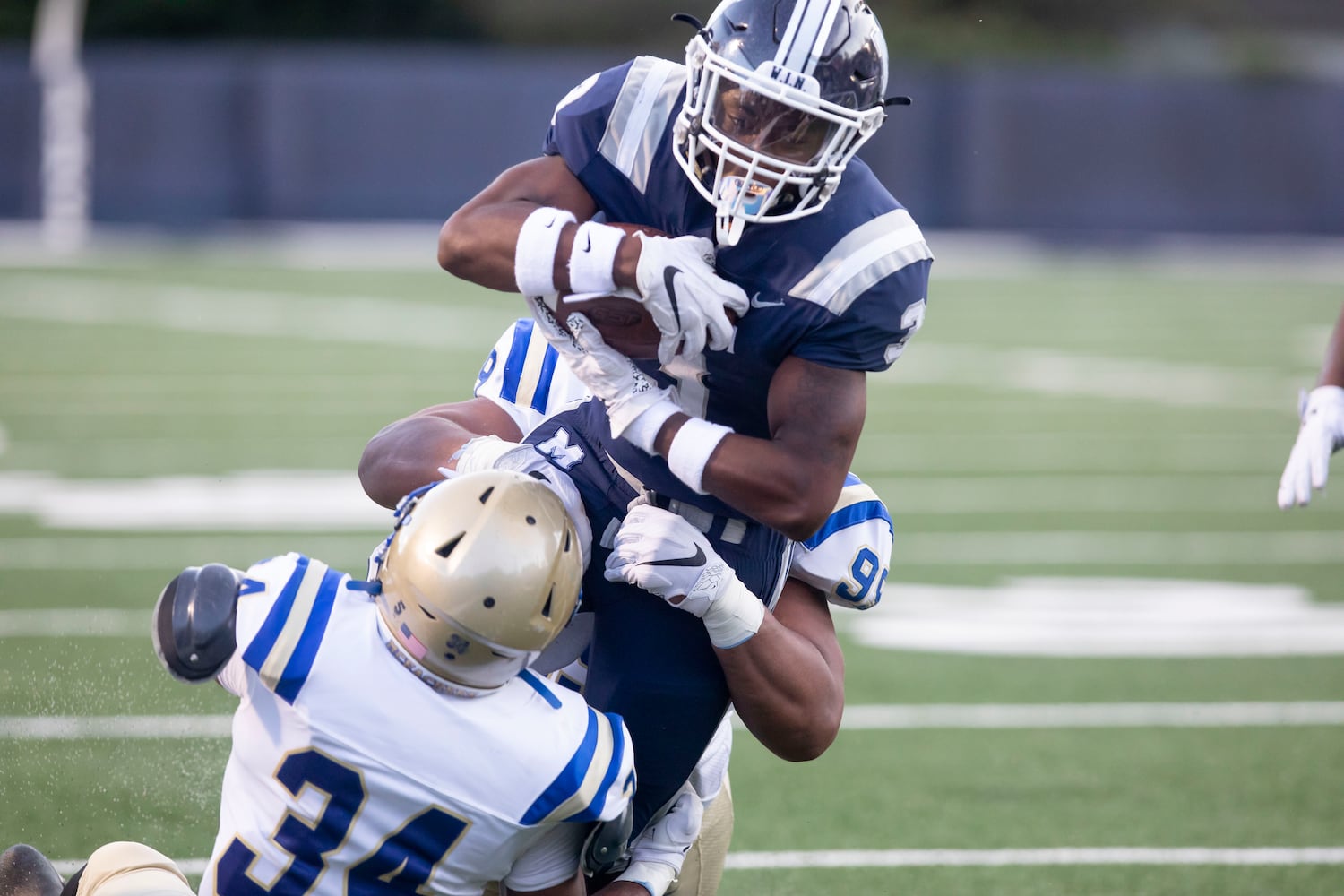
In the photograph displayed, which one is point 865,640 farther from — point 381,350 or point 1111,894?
point 381,350

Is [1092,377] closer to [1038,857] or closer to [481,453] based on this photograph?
[1038,857]

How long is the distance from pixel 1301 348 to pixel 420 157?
1003 cm

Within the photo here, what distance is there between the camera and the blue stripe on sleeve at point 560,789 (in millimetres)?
2320

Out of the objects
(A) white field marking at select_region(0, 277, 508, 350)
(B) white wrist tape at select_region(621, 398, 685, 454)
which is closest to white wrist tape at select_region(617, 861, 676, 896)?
(B) white wrist tape at select_region(621, 398, 685, 454)

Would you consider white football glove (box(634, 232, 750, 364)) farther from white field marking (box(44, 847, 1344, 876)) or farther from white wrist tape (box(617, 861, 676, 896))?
white field marking (box(44, 847, 1344, 876))

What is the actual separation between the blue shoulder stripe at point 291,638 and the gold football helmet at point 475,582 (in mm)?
97

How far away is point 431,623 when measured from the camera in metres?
2.26

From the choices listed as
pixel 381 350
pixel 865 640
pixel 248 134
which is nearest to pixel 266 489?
pixel 865 640

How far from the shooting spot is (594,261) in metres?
2.57

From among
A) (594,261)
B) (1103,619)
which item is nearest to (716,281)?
(594,261)

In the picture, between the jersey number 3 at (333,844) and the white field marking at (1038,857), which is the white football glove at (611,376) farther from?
the white field marking at (1038,857)

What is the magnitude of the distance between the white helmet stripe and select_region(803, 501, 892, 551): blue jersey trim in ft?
3.09

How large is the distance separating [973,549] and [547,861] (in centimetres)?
449

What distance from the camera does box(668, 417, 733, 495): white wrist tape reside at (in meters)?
2.66
